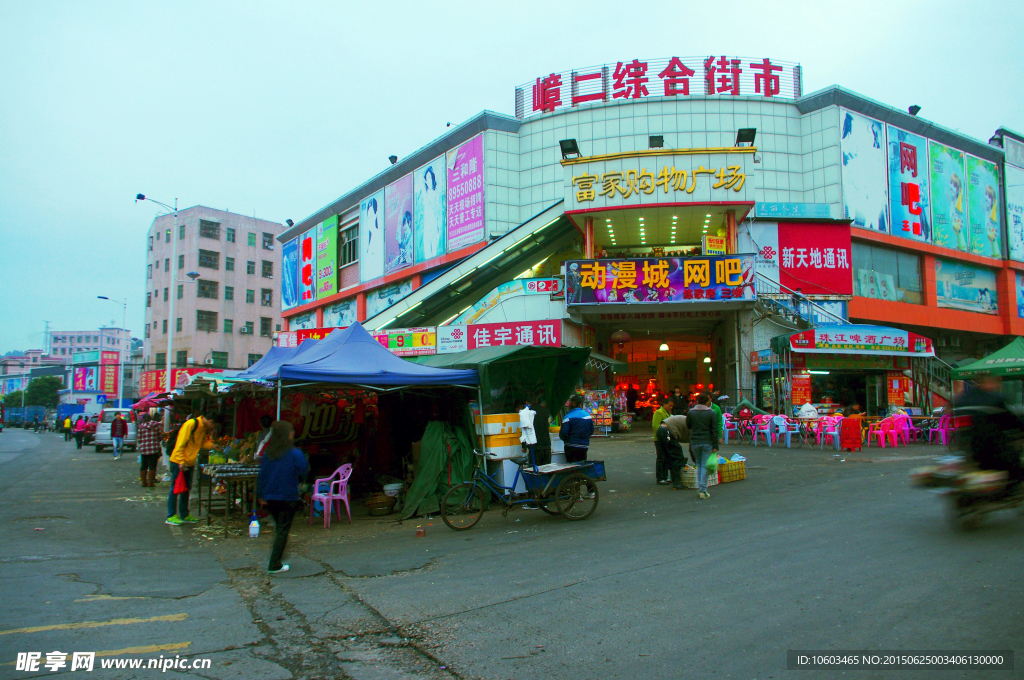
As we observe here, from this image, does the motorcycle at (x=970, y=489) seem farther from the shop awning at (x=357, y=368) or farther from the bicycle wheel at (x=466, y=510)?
the shop awning at (x=357, y=368)

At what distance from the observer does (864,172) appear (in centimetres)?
3005

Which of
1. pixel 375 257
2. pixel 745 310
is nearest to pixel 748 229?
pixel 745 310

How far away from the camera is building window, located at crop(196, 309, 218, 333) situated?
57.9m

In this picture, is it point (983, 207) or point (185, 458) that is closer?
point (185, 458)

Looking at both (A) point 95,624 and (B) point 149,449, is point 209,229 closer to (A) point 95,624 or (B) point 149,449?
(B) point 149,449

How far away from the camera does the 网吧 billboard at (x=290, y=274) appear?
48938 millimetres

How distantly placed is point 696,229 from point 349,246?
24.2 meters

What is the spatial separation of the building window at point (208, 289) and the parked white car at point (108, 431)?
99.4 ft

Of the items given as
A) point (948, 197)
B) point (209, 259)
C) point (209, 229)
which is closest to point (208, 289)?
point (209, 259)

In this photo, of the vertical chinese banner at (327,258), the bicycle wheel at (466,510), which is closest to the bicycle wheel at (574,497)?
the bicycle wheel at (466,510)

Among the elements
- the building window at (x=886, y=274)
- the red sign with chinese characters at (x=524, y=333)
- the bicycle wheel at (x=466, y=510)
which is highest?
the building window at (x=886, y=274)

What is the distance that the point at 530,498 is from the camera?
943 centimetres

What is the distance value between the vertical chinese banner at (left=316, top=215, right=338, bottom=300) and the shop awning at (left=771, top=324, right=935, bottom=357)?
31.0m

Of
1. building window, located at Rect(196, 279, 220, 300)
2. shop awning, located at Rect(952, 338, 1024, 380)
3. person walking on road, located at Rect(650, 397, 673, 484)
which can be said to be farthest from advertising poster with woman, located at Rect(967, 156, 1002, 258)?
building window, located at Rect(196, 279, 220, 300)
